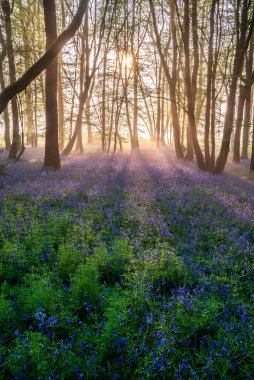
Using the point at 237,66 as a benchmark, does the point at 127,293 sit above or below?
below

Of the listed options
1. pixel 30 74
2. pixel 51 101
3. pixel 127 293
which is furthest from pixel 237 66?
pixel 127 293

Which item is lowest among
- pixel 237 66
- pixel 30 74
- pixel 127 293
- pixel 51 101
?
pixel 127 293

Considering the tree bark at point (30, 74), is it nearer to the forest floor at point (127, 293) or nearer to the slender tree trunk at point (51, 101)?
the forest floor at point (127, 293)

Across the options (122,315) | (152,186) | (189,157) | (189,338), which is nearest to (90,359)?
(122,315)

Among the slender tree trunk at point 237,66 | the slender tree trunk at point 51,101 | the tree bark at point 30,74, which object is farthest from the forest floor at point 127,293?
the slender tree trunk at point 237,66

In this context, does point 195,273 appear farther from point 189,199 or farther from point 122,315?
point 189,199

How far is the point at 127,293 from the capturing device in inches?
134

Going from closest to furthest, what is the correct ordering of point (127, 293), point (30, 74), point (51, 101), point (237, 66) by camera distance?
point (127, 293) < point (30, 74) < point (237, 66) < point (51, 101)

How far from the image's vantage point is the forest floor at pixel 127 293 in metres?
2.49

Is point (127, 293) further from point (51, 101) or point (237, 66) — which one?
point (237, 66)

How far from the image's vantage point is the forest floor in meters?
2.49

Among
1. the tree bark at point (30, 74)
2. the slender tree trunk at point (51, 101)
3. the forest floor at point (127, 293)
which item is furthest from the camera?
the slender tree trunk at point (51, 101)

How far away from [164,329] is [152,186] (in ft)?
23.0

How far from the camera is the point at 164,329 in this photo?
2.75 metres
